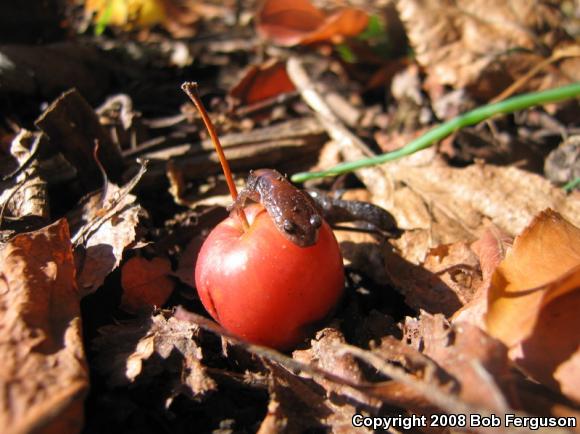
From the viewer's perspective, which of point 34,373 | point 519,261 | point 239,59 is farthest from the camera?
point 239,59

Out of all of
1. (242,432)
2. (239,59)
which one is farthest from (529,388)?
(239,59)

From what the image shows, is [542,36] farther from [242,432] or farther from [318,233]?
[242,432]

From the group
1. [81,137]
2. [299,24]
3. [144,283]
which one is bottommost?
[144,283]

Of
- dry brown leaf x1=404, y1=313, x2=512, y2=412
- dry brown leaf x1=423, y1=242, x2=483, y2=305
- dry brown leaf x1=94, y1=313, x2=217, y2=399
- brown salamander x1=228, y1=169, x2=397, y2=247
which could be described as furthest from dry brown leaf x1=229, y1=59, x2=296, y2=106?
dry brown leaf x1=404, y1=313, x2=512, y2=412

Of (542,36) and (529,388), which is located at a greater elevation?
(542,36)

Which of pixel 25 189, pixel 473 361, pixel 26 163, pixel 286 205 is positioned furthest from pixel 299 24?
pixel 473 361

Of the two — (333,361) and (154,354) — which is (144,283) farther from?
(333,361)

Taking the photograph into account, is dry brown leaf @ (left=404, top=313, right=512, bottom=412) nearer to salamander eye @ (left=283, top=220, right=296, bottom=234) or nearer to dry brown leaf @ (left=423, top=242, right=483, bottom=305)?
dry brown leaf @ (left=423, top=242, right=483, bottom=305)
